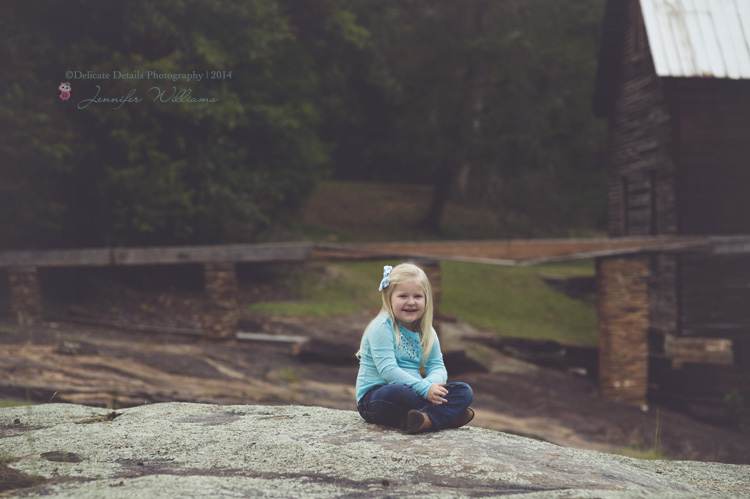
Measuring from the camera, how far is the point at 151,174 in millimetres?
15531

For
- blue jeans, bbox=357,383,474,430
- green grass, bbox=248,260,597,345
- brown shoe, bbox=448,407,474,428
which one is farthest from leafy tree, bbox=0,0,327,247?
brown shoe, bbox=448,407,474,428

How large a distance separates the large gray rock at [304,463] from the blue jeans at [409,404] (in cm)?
9

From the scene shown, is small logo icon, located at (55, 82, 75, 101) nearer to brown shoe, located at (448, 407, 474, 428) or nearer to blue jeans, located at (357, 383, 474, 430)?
blue jeans, located at (357, 383, 474, 430)

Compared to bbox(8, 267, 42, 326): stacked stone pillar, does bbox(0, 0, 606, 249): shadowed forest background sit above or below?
above

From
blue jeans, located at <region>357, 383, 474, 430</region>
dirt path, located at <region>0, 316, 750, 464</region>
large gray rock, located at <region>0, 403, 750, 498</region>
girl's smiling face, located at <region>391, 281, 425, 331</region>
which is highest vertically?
girl's smiling face, located at <region>391, 281, 425, 331</region>

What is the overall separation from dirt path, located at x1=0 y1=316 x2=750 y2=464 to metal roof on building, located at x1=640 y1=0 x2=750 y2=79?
21.7ft

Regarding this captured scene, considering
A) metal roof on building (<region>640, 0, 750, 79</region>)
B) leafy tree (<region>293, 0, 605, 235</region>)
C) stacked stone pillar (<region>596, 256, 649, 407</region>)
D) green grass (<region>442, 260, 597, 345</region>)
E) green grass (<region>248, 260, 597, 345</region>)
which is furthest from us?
leafy tree (<region>293, 0, 605, 235</region>)

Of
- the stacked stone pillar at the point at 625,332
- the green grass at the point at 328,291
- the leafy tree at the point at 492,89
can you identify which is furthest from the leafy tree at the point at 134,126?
the stacked stone pillar at the point at 625,332

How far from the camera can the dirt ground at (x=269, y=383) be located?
351 inches

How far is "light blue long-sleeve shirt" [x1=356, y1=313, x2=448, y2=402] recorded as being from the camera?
4.29 m

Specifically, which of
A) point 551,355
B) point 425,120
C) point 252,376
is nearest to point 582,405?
point 551,355

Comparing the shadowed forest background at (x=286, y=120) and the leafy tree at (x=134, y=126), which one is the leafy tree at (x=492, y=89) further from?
the leafy tree at (x=134, y=126)

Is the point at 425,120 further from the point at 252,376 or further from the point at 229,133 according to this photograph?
the point at 252,376

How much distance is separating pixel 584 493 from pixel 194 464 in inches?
78.2
